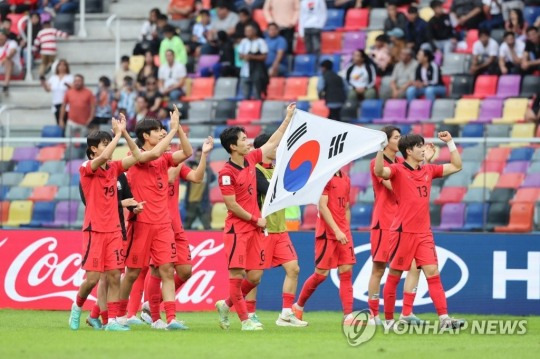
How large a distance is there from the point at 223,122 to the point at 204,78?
2288 millimetres

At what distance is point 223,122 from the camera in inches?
1021

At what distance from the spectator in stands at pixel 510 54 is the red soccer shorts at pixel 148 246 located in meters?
11.2

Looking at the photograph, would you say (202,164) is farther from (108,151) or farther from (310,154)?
A: (108,151)

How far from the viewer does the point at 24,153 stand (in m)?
22.1

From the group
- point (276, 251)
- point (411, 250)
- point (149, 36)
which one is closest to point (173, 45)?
point (149, 36)

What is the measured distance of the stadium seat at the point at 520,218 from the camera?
1983cm

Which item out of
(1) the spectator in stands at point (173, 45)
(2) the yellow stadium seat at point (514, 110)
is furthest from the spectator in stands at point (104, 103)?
(2) the yellow stadium seat at point (514, 110)

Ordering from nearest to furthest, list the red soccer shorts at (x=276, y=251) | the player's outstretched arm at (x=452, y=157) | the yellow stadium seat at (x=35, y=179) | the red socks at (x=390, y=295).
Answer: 1. the player's outstretched arm at (x=452, y=157)
2. the red socks at (x=390, y=295)
3. the red soccer shorts at (x=276, y=251)
4. the yellow stadium seat at (x=35, y=179)

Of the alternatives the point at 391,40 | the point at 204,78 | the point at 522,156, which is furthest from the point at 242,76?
the point at 522,156

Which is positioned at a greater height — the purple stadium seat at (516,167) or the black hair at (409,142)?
the black hair at (409,142)

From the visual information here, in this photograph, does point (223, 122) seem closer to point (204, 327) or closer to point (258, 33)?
point (258, 33)

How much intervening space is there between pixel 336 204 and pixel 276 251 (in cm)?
91

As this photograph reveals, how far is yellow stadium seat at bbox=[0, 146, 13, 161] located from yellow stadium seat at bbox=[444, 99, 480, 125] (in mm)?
7538

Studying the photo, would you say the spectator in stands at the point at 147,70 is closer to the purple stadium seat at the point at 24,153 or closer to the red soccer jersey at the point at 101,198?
the purple stadium seat at the point at 24,153
